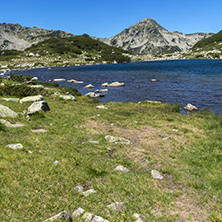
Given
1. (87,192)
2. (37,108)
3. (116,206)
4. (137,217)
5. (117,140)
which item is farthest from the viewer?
(37,108)

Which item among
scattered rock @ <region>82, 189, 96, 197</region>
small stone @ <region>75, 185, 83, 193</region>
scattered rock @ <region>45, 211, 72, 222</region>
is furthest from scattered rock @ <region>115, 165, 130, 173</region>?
scattered rock @ <region>45, 211, 72, 222</region>

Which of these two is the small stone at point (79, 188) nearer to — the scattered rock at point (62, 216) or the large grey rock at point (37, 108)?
the scattered rock at point (62, 216)

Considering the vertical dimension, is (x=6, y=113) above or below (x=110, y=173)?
above

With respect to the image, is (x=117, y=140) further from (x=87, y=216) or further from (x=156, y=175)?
(x=87, y=216)

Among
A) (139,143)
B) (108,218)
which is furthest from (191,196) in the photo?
(139,143)

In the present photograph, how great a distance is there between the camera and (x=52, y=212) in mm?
6914

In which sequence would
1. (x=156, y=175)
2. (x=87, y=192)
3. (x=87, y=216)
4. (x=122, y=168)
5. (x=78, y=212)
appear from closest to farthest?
1. (x=87, y=216)
2. (x=78, y=212)
3. (x=87, y=192)
4. (x=156, y=175)
5. (x=122, y=168)

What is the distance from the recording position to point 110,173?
33.0 ft

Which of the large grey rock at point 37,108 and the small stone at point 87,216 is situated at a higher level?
the large grey rock at point 37,108

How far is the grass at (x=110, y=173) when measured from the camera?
7.30m

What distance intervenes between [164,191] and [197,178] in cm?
274

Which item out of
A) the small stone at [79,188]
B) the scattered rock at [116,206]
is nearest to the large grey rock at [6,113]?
the small stone at [79,188]

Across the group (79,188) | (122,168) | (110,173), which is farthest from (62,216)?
(122,168)

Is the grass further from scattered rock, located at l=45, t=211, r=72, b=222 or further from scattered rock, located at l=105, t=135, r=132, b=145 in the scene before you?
scattered rock, located at l=105, t=135, r=132, b=145
